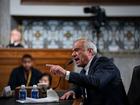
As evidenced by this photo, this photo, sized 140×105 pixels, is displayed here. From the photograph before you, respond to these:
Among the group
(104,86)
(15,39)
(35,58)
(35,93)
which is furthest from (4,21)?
(104,86)

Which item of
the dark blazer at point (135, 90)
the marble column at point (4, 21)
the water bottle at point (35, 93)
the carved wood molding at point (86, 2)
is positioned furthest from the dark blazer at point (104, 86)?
the marble column at point (4, 21)

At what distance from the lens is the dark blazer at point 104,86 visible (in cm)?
346

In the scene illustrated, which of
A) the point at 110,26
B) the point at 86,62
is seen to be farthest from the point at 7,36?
the point at 86,62

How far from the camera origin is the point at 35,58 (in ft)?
26.3

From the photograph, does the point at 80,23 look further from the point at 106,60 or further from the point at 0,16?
the point at 106,60

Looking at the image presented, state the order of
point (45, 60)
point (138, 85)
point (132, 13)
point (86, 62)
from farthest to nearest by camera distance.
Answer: point (132, 13) → point (45, 60) → point (86, 62) → point (138, 85)

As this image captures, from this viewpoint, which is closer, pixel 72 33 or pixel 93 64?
pixel 93 64

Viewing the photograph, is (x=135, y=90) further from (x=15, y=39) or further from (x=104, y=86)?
(x=15, y=39)

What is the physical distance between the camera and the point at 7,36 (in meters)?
9.49

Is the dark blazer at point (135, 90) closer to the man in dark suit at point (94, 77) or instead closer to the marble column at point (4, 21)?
the man in dark suit at point (94, 77)

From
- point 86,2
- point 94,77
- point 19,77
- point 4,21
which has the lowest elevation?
point 19,77

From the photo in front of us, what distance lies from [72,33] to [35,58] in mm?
1987

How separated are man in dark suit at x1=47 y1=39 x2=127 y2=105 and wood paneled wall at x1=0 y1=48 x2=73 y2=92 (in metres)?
4.09

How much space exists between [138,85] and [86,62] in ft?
1.74
